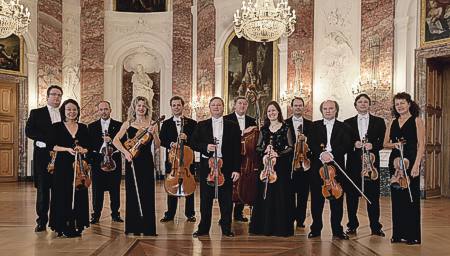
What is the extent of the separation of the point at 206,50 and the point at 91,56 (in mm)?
3419

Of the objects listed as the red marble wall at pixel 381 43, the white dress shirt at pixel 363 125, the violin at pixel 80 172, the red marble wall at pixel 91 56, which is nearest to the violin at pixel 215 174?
the violin at pixel 80 172

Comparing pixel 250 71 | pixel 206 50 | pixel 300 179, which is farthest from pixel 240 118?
pixel 206 50

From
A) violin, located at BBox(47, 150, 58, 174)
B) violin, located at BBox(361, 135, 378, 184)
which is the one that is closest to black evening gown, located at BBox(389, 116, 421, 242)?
violin, located at BBox(361, 135, 378, 184)

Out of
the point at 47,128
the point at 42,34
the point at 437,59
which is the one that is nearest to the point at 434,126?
the point at 437,59

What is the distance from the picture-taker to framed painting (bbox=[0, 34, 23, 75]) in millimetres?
12789

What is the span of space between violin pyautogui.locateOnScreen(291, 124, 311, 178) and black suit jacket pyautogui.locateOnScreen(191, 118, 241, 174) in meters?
0.62

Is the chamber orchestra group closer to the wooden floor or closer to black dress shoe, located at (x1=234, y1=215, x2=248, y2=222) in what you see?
the wooden floor

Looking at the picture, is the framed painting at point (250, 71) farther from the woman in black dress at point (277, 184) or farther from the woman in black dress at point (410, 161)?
the woman in black dress at point (410, 161)

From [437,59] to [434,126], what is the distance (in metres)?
1.30

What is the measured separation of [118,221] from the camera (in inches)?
258

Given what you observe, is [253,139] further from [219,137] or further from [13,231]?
[13,231]

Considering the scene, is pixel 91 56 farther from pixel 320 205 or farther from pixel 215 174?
pixel 320 205

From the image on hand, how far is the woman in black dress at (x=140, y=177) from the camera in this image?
5.34m

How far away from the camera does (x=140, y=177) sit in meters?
5.36
